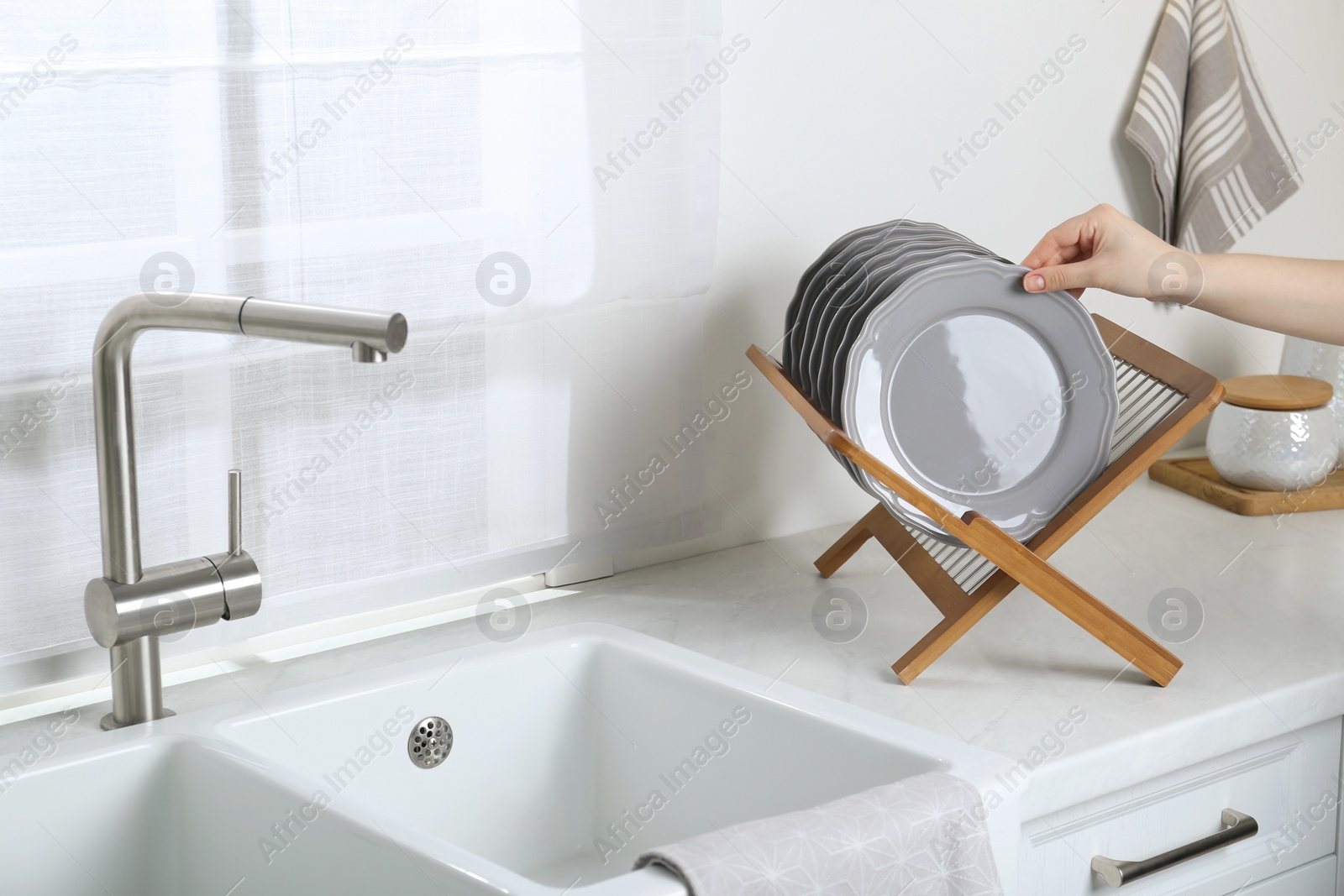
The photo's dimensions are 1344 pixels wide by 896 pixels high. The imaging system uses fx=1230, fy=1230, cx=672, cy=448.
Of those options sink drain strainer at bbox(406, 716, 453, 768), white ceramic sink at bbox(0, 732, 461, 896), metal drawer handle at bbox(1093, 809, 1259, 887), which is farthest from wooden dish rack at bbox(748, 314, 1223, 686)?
white ceramic sink at bbox(0, 732, 461, 896)

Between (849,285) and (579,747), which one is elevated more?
(849,285)

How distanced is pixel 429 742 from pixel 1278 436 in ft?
3.51

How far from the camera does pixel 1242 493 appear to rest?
150 centimetres

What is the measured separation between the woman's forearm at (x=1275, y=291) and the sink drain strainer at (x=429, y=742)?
0.74 meters

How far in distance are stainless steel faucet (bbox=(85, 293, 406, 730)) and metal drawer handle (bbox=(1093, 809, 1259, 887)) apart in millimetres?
670

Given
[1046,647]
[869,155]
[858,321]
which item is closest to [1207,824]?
[1046,647]

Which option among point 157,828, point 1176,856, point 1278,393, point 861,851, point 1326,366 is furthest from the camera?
point 1326,366

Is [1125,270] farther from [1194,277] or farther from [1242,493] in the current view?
[1242,493]

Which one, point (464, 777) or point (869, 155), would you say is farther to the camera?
point (869, 155)

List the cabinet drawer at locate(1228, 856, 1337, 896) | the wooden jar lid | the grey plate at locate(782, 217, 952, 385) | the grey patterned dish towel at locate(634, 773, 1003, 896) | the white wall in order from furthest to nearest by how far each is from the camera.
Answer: the wooden jar lid, the white wall, the grey plate at locate(782, 217, 952, 385), the cabinet drawer at locate(1228, 856, 1337, 896), the grey patterned dish towel at locate(634, 773, 1003, 896)

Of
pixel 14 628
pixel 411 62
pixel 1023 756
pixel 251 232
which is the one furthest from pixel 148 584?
pixel 1023 756

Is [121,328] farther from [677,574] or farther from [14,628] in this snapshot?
[677,574]

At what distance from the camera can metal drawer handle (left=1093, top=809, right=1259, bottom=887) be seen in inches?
36.6

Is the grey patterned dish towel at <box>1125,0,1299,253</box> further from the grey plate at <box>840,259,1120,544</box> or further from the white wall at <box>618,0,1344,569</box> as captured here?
the grey plate at <box>840,259,1120,544</box>
